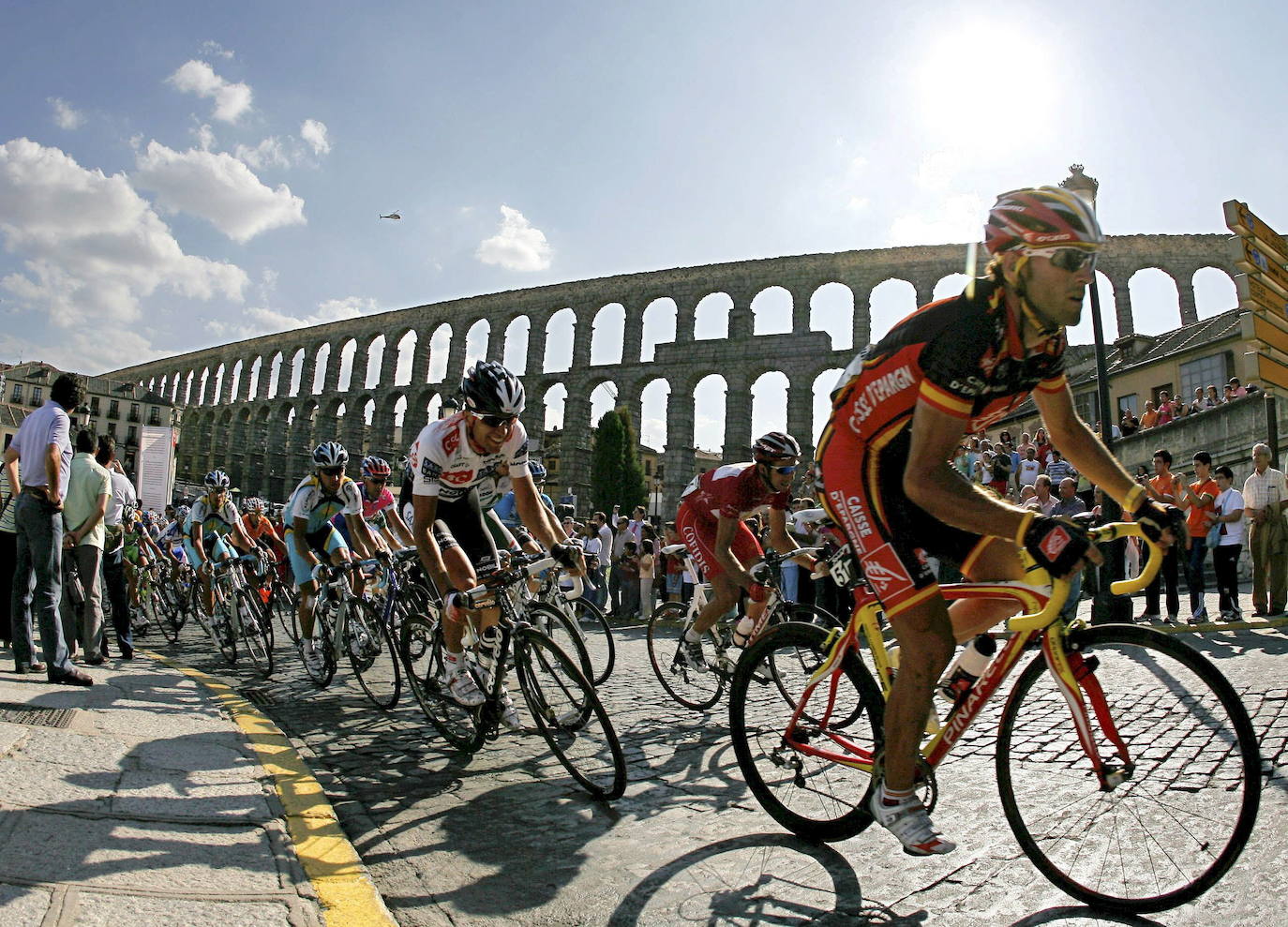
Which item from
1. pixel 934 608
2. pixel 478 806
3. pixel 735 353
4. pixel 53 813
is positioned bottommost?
pixel 478 806

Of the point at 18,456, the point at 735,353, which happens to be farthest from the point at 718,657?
the point at 735,353

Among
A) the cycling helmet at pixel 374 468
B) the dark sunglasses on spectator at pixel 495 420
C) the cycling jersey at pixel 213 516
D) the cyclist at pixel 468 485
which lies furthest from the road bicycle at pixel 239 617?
the dark sunglasses on spectator at pixel 495 420

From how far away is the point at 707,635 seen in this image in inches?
237

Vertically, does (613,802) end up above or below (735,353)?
below

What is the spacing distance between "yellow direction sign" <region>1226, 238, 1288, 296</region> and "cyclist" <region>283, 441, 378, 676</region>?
29.8 feet

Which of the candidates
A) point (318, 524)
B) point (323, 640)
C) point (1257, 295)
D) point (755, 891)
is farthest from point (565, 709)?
point (1257, 295)

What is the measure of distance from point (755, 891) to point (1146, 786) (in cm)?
116

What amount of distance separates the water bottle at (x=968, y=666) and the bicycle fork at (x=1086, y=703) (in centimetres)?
24

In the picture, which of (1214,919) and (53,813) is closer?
(1214,919)

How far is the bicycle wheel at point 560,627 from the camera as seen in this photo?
4736 mm

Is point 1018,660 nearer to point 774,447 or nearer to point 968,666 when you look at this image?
point 968,666

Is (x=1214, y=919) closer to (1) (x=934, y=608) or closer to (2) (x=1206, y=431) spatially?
(1) (x=934, y=608)

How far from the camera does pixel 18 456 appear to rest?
5680mm

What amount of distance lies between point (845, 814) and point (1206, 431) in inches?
640
